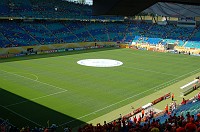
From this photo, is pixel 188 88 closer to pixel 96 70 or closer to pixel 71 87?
pixel 71 87

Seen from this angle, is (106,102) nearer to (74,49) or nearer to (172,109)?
(172,109)

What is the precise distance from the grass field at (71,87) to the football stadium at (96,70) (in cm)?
9

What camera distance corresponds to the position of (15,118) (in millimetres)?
21141

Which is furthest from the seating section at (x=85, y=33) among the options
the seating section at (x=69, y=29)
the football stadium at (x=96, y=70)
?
the football stadium at (x=96, y=70)

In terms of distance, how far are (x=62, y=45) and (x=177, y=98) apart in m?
39.3

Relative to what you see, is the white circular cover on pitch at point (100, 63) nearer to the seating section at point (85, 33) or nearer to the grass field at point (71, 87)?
the grass field at point (71, 87)

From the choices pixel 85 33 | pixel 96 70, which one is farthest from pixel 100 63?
pixel 85 33

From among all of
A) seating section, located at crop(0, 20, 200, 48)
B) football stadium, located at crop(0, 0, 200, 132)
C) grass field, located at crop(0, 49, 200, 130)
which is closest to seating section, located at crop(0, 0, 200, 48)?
seating section, located at crop(0, 20, 200, 48)

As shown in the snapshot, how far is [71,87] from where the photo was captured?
29641 millimetres

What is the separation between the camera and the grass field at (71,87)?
22328 mm

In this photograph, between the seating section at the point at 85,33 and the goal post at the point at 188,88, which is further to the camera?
the seating section at the point at 85,33

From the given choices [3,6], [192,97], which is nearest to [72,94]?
[192,97]

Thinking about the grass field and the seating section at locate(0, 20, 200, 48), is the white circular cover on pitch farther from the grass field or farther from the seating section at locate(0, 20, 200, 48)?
the seating section at locate(0, 20, 200, 48)

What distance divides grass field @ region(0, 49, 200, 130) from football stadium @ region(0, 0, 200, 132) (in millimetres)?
90
